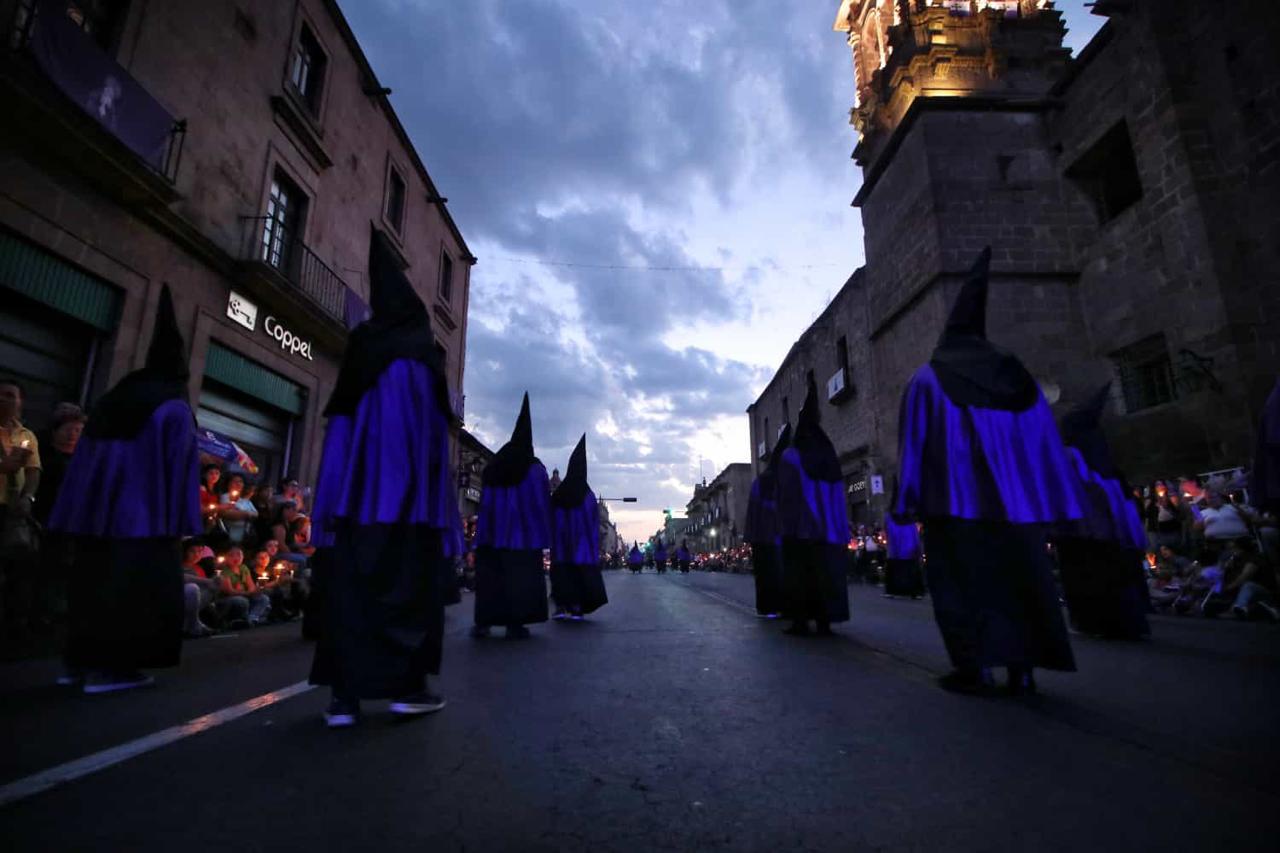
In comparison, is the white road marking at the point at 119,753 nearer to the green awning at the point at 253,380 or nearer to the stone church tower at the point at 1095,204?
the green awning at the point at 253,380

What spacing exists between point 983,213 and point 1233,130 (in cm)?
559

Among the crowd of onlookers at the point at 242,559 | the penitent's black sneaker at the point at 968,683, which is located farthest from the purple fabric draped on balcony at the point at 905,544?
the crowd of onlookers at the point at 242,559

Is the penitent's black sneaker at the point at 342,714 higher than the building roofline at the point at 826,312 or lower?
lower

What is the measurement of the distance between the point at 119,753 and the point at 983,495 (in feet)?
13.2

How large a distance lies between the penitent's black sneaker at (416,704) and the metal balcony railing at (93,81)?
897 centimetres

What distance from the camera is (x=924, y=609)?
9.12 meters

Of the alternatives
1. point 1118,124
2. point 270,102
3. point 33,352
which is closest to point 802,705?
point 33,352

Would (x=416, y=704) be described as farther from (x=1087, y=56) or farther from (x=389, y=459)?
(x=1087, y=56)

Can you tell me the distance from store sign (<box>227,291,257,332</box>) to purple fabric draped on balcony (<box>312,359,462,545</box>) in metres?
9.91

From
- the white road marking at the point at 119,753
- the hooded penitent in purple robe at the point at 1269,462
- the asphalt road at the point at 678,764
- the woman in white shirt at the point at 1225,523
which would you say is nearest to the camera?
the asphalt road at the point at 678,764

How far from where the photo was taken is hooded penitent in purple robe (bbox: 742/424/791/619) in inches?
320

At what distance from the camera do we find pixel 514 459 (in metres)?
7.11

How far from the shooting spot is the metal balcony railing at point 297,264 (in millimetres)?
11828

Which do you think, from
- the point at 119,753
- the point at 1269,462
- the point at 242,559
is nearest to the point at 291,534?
the point at 242,559
